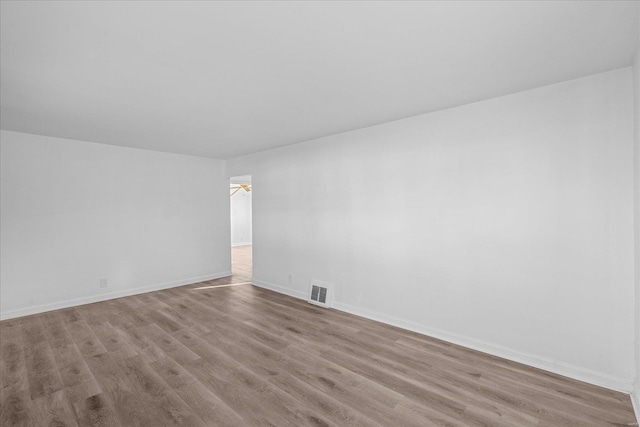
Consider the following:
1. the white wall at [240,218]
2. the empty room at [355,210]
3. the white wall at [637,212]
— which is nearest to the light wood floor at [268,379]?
the empty room at [355,210]

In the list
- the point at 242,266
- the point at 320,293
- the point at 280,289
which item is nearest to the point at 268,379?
the point at 320,293

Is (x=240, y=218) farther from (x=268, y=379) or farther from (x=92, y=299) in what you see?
(x=268, y=379)

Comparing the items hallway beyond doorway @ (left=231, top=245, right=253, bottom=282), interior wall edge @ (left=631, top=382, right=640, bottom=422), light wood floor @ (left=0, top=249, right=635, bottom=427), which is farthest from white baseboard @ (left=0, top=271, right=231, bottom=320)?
interior wall edge @ (left=631, top=382, right=640, bottom=422)

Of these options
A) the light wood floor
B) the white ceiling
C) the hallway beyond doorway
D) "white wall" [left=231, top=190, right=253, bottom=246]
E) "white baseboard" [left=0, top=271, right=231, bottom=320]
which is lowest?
the light wood floor

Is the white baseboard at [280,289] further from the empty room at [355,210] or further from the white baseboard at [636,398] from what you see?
the white baseboard at [636,398]

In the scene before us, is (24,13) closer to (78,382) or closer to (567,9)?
(78,382)

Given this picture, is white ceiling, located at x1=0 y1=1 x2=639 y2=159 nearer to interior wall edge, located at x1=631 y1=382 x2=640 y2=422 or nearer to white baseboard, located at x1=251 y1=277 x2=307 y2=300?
interior wall edge, located at x1=631 y1=382 x2=640 y2=422

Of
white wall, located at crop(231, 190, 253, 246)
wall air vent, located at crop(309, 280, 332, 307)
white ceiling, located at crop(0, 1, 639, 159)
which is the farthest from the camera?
white wall, located at crop(231, 190, 253, 246)

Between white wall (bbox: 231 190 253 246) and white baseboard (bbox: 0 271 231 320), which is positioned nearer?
white baseboard (bbox: 0 271 231 320)

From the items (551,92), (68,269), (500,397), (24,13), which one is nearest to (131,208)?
(68,269)

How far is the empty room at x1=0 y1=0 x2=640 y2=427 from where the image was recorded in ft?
6.12

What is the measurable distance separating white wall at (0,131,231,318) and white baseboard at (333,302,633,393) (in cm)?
403

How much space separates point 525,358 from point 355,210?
2401mm

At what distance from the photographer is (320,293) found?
4.44 m
